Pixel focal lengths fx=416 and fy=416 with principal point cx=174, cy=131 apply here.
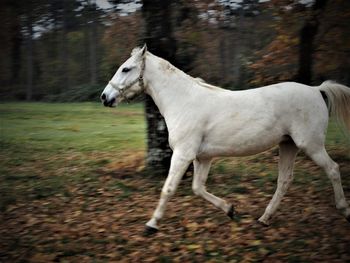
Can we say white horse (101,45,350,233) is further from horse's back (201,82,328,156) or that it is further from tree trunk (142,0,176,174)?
tree trunk (142,0,176,174)

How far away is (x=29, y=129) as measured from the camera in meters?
17.2

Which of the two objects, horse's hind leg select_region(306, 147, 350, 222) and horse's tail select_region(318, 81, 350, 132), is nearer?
horse's hind leg select_region(306, 147, 350, 222)

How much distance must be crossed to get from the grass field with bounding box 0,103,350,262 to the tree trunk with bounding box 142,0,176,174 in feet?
1.66

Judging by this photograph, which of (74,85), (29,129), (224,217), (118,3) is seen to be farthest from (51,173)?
(74,85)

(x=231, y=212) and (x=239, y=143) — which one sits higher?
(x=239, y=143)

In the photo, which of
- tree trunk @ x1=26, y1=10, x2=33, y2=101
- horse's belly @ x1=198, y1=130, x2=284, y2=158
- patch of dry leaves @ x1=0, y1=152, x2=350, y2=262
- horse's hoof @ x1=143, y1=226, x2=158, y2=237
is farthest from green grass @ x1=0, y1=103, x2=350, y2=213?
tree trunk @ x1=26, y1=10, x2=33, y2=101

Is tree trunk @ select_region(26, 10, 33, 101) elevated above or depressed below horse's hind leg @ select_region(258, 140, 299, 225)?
below

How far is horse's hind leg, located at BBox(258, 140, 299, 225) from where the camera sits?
19.0 feet

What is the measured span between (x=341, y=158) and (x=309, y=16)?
3.16m

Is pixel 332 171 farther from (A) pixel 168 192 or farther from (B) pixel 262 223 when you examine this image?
(A) pixel 168 192

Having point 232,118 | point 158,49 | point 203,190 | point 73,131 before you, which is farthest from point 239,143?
point 73,131

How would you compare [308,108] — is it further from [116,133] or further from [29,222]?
[116,133]

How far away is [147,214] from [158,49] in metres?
3.15

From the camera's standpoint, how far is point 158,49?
25.6 feet
